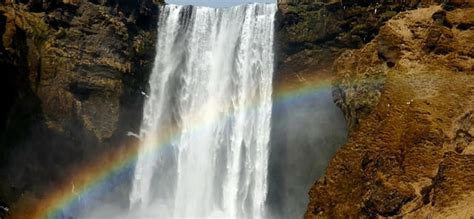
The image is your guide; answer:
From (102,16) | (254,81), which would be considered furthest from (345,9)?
(102,16)

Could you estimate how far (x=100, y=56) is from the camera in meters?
34.1

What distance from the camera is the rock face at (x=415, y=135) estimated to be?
49.0ft

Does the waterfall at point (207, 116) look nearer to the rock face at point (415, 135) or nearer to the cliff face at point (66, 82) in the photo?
the cliff face at point (66, 82)

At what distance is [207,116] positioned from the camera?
3594 cm

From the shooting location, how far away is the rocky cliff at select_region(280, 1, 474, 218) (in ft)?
49.2

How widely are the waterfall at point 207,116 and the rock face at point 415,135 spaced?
14.6m

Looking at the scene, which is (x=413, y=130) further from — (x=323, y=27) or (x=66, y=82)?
(x=66, y=82)

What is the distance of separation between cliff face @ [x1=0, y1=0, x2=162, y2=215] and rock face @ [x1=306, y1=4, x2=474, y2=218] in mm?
16562

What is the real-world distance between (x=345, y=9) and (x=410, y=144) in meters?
17.7

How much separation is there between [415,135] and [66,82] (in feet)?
72.8

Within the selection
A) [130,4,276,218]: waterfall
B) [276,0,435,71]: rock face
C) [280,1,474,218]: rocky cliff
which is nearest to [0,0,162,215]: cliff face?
[130,4,276,218]: waterfall

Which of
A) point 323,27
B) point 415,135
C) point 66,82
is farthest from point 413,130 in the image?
point 66,82

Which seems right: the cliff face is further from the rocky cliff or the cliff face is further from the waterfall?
the rocky cliff

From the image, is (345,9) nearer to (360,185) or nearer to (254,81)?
(254,81)
